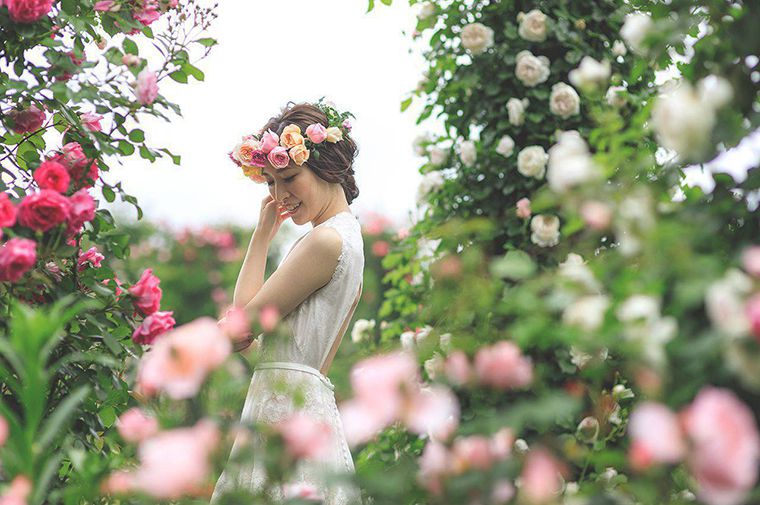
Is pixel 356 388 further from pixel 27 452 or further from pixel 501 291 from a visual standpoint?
pixel 501 291

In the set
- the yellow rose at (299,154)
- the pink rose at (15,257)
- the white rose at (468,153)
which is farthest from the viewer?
the white rose at (468,153)

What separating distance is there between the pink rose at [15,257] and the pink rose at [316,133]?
1.09m

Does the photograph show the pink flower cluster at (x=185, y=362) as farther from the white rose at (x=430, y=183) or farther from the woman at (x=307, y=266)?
the white rose at (x=430, y=183)

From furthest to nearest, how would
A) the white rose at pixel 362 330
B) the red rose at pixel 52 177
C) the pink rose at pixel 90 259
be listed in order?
1. the white rose at pixel 362 330
2. the pink rose at pixel 90 259
3. the red rose at pixel 52 177

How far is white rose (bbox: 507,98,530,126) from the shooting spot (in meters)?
2.46

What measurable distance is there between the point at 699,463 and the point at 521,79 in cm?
193

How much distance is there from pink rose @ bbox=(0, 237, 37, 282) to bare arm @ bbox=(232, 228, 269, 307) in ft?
3.25

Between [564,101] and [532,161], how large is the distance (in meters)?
0.21

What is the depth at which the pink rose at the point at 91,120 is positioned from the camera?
1.91 meters

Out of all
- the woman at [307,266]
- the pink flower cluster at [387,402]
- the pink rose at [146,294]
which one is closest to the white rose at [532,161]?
the woman at [307,266]

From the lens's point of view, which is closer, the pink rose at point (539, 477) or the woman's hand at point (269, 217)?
the pink rose at point (539, 477)

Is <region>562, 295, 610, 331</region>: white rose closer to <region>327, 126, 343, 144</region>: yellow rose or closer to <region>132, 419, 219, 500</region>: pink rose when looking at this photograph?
<region>132, 419, 219, 500</region>: pink rose

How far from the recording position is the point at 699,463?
0.68 m

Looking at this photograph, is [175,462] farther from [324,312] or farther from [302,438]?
[324,312]
